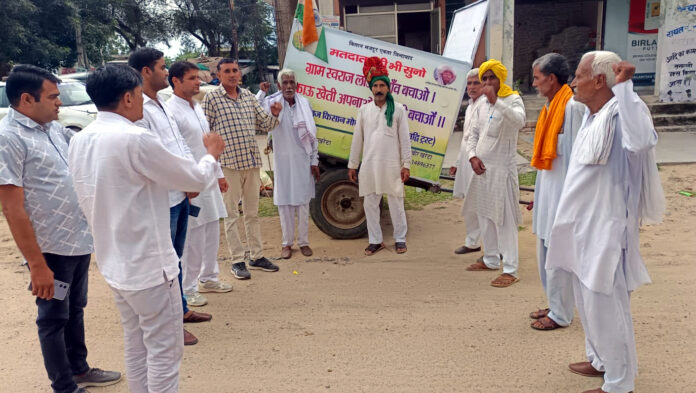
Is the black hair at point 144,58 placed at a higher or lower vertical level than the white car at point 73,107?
higher

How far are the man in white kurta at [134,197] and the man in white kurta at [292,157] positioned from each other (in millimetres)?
2808

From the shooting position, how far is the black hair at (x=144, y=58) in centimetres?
364

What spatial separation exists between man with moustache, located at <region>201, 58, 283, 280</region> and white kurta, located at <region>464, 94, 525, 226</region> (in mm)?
1970

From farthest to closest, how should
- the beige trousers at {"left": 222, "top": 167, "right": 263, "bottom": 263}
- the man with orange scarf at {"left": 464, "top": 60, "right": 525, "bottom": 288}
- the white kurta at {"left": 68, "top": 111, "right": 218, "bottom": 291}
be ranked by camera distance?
1. the beige trousers at {"left": 222, "top": 167, "right": 263, "bottom": 263}
2. the man with orange scarf at {"left": 464, "top": 60, "right": 525, "bottom": 288}
3. the white kurta at {"left": 68, "top": 111, "right": 218, "bottom": 291}

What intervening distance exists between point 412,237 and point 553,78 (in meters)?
2.78

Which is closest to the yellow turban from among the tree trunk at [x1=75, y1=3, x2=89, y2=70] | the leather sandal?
the leather sandal

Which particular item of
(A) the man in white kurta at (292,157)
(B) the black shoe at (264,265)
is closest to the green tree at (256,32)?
(A) the man in white kurta at (292,157)

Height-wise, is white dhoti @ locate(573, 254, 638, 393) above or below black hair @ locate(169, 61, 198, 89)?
below

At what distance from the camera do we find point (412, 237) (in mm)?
5934

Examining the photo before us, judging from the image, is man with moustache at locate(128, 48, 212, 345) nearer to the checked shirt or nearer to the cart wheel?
the checked shirt

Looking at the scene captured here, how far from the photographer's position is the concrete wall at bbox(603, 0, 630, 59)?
44.5 feet

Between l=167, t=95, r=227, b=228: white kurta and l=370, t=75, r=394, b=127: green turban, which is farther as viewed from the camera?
l=370, t=75, r=394, b=127: green turban

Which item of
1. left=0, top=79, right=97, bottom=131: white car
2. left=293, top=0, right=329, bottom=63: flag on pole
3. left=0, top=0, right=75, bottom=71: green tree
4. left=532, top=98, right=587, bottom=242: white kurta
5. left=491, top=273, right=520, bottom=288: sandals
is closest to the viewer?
left=532, top=98, right=587, bottom=242: white kurta

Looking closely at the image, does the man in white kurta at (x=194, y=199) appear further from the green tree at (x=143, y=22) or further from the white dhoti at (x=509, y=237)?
the green tree at (x=143, y=22)
